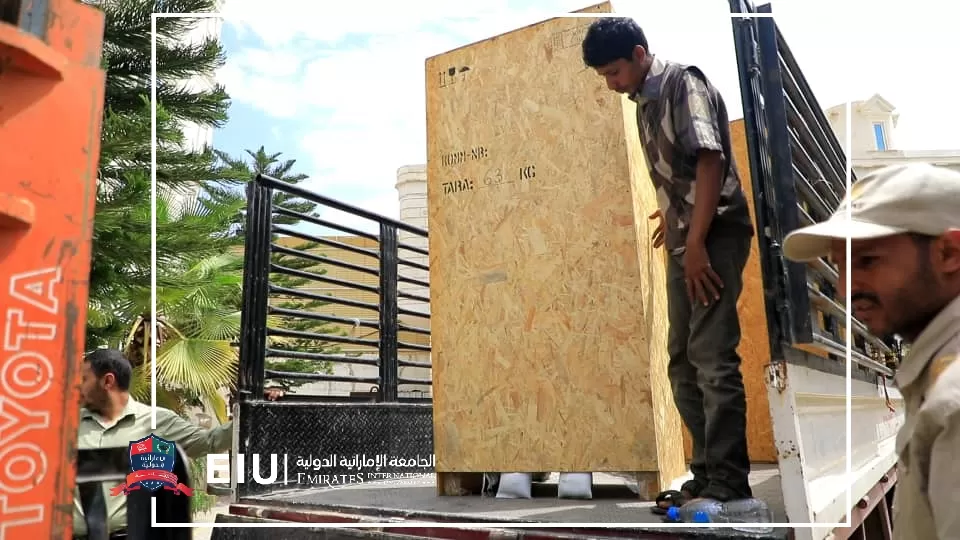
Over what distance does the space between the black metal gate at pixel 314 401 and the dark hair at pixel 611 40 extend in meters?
1.78

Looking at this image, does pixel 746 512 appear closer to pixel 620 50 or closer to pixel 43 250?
pixel 620 50

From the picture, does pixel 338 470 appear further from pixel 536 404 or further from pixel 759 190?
pixel 759 190

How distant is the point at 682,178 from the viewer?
2.66m

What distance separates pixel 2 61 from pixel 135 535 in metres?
1.75

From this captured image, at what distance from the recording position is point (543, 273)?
10.8 ft

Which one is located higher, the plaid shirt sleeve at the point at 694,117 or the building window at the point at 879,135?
the building window at the point at 879,135

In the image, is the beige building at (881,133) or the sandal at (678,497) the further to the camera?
the beige building at (881,133)

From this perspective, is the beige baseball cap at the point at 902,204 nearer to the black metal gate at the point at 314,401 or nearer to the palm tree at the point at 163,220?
the black metal gate at the point at 314,401

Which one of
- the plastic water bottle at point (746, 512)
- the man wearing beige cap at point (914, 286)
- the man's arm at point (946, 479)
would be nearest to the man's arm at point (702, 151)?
the plastic water bottle at point (746, 512)

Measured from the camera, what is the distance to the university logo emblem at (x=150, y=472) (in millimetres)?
2236

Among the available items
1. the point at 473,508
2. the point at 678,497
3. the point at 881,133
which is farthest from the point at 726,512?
the point at 881,133

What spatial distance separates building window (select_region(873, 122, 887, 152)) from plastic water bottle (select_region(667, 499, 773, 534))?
2236 centimetres

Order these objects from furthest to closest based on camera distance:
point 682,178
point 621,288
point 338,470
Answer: point 338,470 < point 621,288 < point 682,178

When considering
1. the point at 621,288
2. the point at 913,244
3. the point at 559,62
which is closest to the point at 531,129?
the point at 559,62
